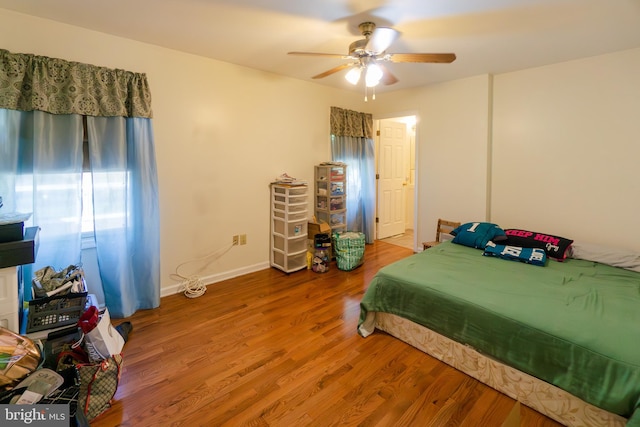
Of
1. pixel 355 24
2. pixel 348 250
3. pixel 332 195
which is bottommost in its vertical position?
pixel 348 250

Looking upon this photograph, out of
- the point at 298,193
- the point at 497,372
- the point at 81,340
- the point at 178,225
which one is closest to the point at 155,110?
the point at 178,225

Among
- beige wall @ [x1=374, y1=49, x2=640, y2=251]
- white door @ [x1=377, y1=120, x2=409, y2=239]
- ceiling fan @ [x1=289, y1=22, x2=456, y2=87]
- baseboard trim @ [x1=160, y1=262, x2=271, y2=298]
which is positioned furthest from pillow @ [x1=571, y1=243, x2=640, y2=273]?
baseboard trim @ [x1=160, y1=262, x2=271, y2=298]

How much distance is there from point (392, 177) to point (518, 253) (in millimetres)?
2930

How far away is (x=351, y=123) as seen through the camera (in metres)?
4.71

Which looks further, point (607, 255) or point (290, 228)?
point (290, 228)

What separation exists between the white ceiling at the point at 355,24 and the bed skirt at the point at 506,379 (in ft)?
7.66

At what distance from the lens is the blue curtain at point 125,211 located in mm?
2629

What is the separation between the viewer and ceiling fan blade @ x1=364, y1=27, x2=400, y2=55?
2.18m

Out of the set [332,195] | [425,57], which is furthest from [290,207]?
[425,57]

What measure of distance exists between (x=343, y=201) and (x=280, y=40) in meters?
2.32

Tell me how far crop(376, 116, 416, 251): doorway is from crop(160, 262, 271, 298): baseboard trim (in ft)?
7.93

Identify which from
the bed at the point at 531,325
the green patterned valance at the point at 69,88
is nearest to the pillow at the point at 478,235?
the bed at the point at 531,325

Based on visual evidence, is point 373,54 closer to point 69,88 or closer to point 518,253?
point 518,253

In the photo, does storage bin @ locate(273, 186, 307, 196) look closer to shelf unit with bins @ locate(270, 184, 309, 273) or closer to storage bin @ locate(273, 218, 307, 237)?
shelf unit with bins @ locate(270, 184, 309, 273)
